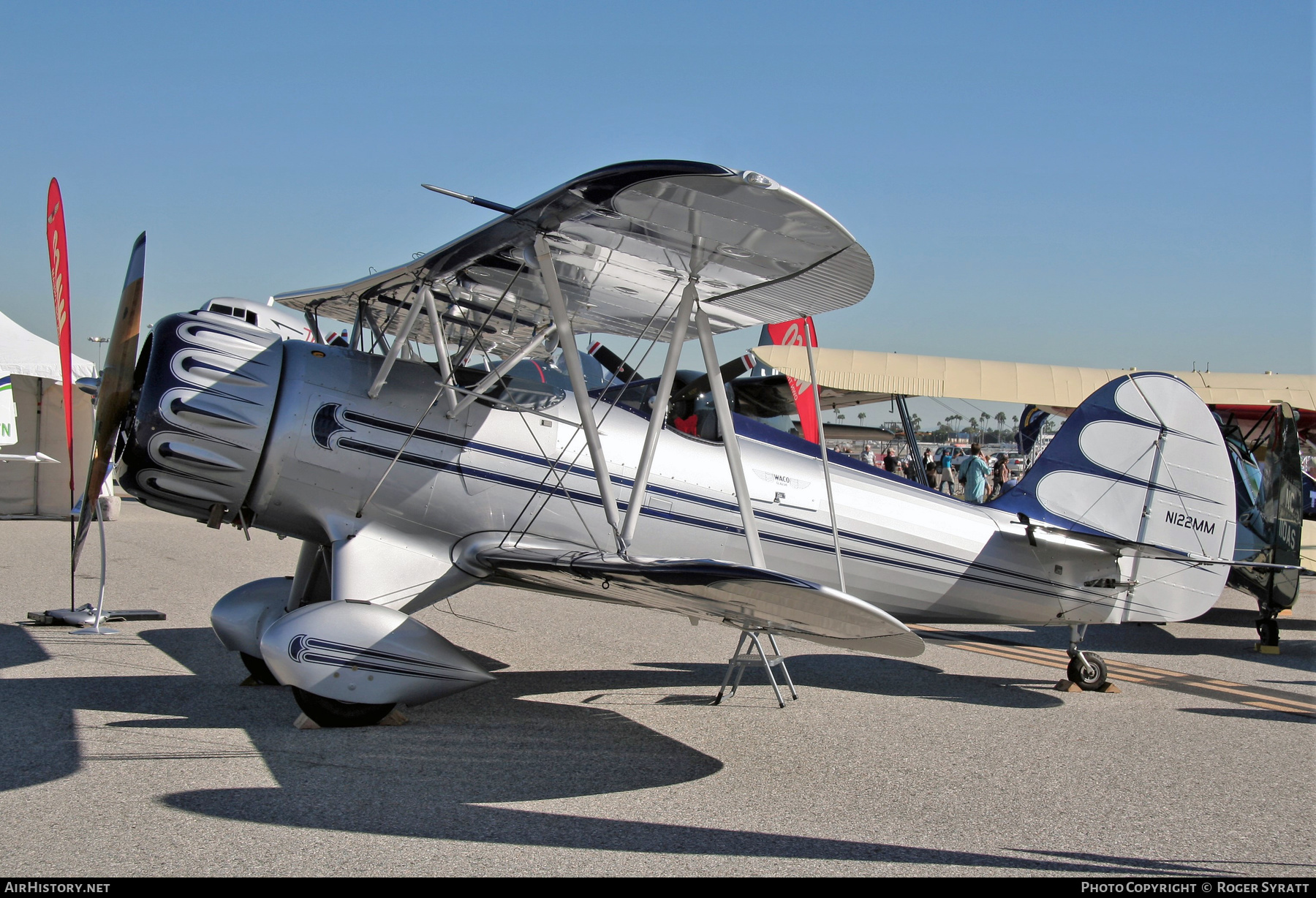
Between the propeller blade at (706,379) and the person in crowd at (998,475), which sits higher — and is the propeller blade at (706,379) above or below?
above

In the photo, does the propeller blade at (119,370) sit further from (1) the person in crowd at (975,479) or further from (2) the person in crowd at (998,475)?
(2) the person in crowd at (998,475)

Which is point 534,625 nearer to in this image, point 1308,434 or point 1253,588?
point 1253,588

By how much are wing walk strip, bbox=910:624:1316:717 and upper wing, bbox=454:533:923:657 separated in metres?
2.80

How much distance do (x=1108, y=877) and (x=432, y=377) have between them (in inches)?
170

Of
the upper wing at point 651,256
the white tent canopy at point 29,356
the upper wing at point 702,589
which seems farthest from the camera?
the white tent canopy at point 29,356

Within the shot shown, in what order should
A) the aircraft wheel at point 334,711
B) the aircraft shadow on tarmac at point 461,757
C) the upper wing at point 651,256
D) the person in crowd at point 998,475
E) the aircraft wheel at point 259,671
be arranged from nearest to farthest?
the aircraft shadow on tarmac at point 461,757 → the upper wing at point 651,256 → the aircraft wheel at point 334,711 → the aircraft wheel at point 259,671 → the person in crowd at point 998,475

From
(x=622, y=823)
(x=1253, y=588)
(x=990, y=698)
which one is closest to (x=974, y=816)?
(x=622, y=823)

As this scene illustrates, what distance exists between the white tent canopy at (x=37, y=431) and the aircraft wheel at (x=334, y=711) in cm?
1562

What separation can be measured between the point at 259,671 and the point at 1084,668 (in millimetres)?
5755

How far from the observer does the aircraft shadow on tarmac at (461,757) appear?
346cm

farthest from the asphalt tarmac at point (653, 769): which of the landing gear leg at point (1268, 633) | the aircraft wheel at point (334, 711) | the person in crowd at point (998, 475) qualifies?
the person in crowd at point (998, 475)

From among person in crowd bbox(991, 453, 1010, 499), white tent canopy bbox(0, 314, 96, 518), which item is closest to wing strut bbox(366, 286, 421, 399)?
white tent canopy bbox(0, 314, 96, 518)

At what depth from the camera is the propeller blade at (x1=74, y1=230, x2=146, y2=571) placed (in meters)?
5.37

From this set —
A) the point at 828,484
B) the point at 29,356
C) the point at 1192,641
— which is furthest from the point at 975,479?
the point at 29,356
